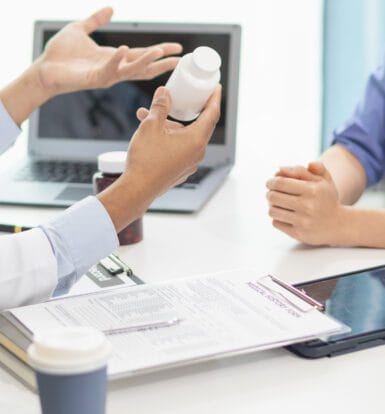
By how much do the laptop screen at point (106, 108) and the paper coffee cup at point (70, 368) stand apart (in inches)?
42.6

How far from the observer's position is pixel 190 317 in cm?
93

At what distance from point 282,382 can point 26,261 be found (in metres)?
0.31

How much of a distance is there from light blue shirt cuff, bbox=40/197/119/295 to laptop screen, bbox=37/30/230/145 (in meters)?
0.75

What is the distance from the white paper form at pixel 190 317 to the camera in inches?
33.7

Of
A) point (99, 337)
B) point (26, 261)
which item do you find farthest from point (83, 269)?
point (99, 337)

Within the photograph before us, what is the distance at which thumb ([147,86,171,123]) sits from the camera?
3.39 feet

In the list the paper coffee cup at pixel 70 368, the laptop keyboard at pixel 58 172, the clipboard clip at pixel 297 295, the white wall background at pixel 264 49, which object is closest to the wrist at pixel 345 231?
the clipboard clip at pixel 297 295

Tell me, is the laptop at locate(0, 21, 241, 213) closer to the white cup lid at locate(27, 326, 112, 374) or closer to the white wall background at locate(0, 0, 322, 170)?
the white wall background at locate(0, 0, 322, 170)

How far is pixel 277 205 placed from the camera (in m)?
1.33

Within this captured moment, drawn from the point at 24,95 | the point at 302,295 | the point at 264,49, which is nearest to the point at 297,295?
the point at 302,295

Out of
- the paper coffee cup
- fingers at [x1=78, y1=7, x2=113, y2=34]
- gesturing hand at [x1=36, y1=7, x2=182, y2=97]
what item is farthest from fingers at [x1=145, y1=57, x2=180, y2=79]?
the paper coffee cup

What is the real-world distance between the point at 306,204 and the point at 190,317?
43 cm

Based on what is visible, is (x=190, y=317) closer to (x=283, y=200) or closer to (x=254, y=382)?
(x=254, y=382)

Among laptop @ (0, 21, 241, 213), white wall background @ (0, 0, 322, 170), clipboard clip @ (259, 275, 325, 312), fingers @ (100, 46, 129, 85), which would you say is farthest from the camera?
white wall background @ (0, 0, 322, 170)
